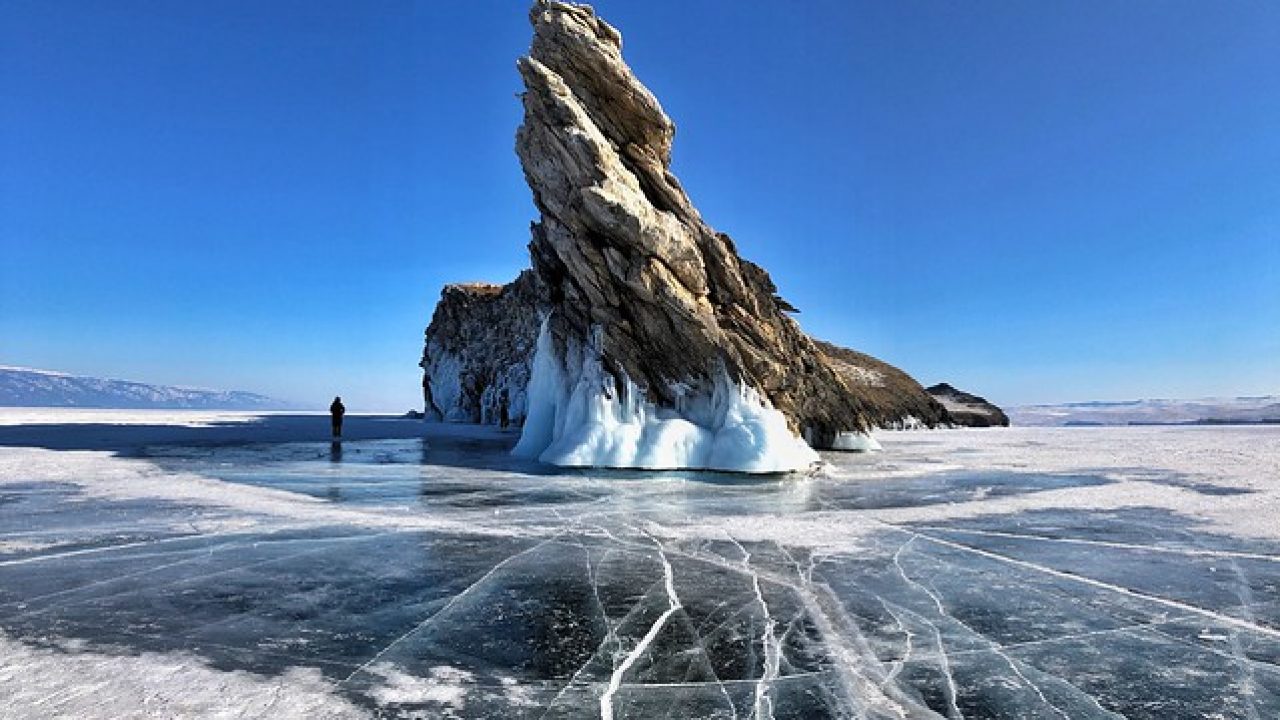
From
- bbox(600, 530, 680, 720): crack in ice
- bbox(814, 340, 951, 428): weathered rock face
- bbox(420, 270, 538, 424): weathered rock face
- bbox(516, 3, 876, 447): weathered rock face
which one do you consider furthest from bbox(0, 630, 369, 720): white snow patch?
bbox(814, 340, 951, 428): weathered rock face

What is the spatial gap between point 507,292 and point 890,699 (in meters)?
64.9

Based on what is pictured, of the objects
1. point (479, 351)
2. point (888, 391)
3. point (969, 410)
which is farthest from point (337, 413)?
point (969, 410)

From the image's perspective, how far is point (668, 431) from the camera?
2278cm

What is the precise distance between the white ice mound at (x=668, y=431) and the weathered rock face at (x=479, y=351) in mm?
30275

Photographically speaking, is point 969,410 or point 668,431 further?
point 969,410

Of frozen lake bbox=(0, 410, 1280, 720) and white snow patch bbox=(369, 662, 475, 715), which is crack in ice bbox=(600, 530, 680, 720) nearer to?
frozen lake bbox=(0, 410, 1280, 720)

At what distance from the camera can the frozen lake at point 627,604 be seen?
4801mm

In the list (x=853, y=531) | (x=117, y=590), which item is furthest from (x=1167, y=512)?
(x=117, y=590)

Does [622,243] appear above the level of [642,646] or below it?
above

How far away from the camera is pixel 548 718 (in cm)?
441

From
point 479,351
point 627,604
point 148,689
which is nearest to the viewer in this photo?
point 148,689

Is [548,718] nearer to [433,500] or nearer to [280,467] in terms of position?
[433,500]

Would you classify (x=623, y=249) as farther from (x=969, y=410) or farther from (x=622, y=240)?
(x=969, y=410)

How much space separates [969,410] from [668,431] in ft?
261
